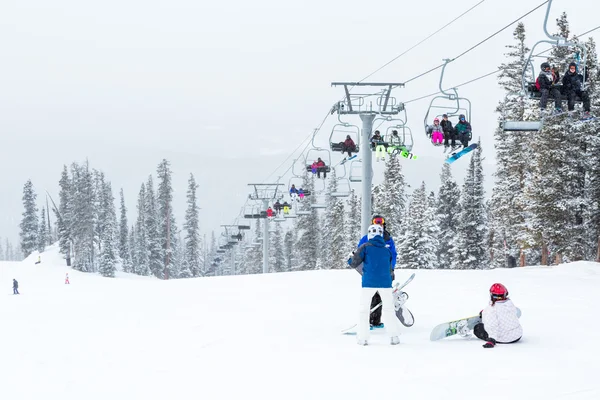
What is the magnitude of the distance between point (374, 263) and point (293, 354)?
6.50 ft

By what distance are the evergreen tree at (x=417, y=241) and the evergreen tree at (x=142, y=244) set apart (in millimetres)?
48829

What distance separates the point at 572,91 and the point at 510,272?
471 inches

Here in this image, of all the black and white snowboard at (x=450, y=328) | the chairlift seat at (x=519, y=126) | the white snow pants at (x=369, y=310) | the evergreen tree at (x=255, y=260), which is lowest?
the evergreen tree at (x=255, y=260)

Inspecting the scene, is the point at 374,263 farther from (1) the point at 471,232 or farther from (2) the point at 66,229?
(2) the point at 66,229

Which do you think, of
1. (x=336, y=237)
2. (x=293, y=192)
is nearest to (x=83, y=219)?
(x=336, y=237)

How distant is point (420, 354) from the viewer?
8.77 meters

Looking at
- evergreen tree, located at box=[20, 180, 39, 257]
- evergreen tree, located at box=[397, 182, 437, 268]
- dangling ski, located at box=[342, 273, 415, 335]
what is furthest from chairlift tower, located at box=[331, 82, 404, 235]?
evergreen tree, located at box=[20, 180, 39, 257]

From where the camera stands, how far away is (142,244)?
314 ft

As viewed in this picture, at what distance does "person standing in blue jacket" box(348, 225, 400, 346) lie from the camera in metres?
9.45

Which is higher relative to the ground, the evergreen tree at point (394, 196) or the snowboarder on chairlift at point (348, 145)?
the snowboarder on chairlift at point (348, 145)

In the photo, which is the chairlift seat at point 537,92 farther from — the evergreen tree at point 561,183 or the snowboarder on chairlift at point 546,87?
the evergreen tree at point 561,183

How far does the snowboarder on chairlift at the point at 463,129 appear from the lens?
16.9 meters

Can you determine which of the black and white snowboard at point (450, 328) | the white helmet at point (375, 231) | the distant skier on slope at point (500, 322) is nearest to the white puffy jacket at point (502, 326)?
the distant skier on slope at point (500, 322)

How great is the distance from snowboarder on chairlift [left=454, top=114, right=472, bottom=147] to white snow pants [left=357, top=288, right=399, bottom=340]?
8851mm
